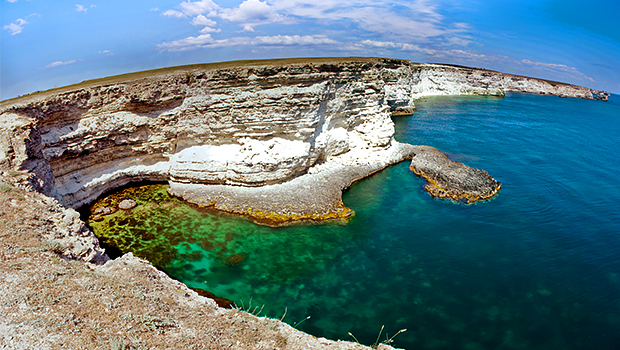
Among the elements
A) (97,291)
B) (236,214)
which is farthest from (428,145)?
(97,291)

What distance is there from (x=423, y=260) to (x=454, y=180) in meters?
9.38

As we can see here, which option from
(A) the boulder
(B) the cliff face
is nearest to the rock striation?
(B) the cliff face

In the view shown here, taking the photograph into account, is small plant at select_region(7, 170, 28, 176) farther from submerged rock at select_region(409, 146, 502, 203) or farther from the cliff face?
submerged rock at select_region(409, 146, 502, 203)

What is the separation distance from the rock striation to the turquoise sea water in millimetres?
1673

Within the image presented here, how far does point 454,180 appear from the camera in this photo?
70.0ft

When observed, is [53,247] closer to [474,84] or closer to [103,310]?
[103,310]

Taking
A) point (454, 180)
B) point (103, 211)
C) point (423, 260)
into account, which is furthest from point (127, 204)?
point (454, 180)

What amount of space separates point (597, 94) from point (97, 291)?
12055 centimetres

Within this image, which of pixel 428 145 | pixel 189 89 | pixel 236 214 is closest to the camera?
pixel 236 214

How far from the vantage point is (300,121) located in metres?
20.4

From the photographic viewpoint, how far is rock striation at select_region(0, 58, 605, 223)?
17188 mm

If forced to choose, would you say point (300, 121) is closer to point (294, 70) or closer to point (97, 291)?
point (294, 70)

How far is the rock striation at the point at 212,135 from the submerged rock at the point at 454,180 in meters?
4.97

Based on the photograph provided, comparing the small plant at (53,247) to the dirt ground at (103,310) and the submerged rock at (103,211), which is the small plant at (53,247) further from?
the submerged rock at (103,211)
